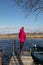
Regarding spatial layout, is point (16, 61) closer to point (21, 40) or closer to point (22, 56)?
point (22, 56)

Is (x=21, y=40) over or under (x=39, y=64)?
over

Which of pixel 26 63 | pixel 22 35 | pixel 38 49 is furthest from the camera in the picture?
pixel 38 49

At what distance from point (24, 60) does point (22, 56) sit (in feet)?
2.25

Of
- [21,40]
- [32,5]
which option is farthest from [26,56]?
[32,5]

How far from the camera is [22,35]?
1623 centimetres

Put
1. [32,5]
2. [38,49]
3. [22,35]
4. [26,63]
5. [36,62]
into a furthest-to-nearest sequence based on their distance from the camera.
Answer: [38,49], [22,35], [36,62], [26,63], [32,5]

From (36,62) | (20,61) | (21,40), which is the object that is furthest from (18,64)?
(21,40)

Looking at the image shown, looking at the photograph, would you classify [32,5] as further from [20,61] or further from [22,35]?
[22,35]

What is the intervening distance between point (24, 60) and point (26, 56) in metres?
0.60

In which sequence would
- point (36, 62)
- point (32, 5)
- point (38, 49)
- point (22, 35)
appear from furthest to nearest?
point (38, 49), point (22, 35), point (36, 62), point (32, 5)

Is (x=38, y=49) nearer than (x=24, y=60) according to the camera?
No

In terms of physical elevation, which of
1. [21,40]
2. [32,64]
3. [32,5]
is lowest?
[32,64]

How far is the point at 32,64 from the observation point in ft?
46.2

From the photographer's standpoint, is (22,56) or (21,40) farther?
(21,40)
